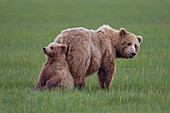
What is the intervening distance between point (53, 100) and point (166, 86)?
3337 mm

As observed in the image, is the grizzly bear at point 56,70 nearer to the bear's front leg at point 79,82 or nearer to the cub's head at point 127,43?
the bear's front leg at point 79,82

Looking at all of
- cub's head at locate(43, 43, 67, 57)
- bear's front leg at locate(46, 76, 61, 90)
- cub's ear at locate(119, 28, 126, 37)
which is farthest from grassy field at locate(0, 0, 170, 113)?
cub's ear at locate(119, 28, 126, 37)

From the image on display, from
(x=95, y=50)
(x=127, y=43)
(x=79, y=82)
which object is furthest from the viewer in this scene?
(x=127, y=43)

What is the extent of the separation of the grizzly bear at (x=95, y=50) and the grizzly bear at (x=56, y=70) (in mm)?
157

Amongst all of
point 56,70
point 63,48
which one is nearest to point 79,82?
point 56,70

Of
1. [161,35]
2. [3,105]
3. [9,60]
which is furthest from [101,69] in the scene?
[161,35]

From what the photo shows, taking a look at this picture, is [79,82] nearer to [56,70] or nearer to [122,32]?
[56,70]

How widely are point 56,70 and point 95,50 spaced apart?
1099 mm

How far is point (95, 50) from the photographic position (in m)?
7.97

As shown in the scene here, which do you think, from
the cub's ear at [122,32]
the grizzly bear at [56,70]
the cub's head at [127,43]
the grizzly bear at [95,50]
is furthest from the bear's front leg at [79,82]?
the cub's ear at [122,32]

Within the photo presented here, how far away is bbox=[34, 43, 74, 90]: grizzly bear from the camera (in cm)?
737

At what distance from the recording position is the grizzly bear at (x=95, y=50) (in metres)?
7.57

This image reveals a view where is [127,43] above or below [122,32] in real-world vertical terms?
below

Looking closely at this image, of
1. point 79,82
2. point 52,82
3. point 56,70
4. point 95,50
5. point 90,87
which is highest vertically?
point 95,50
